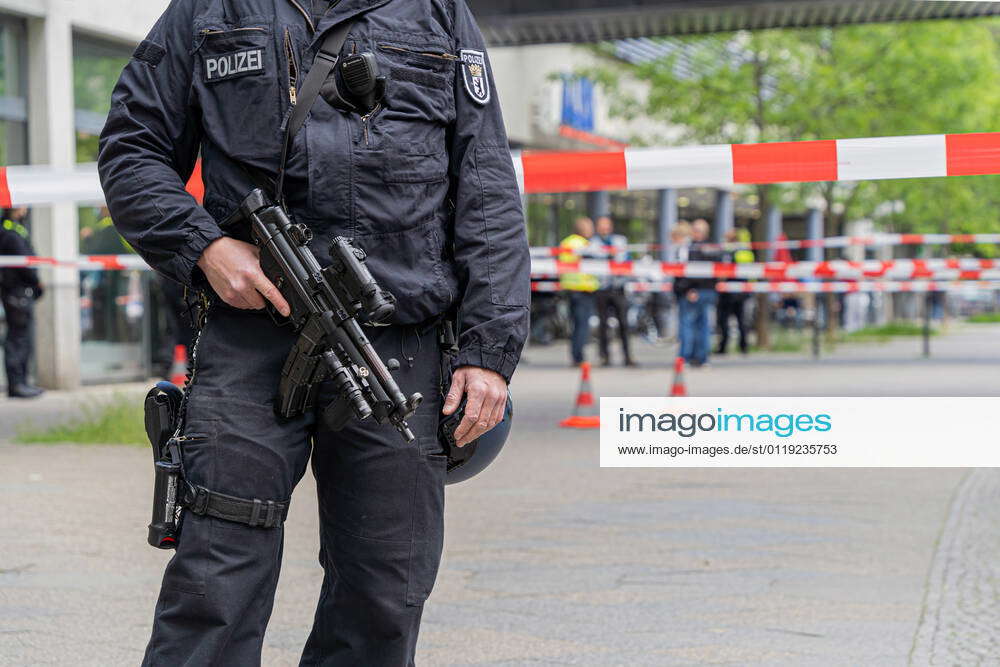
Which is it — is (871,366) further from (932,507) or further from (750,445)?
(750,445)

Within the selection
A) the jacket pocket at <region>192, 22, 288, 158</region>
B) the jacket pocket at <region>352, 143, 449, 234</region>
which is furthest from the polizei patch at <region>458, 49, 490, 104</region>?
the jacket pocket at <region>192, 22, 288, 158</region>

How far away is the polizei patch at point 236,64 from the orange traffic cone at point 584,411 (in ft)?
24.1

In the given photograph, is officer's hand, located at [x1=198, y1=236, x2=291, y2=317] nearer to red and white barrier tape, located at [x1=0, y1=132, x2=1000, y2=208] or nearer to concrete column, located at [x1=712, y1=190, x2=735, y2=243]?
red and white barrier tape, located at [x1=0, y1=132, x2=1000, y2=208]

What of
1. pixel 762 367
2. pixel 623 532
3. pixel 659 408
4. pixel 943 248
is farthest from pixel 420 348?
pixel 943 248

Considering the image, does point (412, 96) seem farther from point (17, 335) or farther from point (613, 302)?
point (613, 302)

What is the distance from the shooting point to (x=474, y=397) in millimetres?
2797

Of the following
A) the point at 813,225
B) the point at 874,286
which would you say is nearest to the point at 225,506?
the point at 874,286

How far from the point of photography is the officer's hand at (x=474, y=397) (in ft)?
9.19

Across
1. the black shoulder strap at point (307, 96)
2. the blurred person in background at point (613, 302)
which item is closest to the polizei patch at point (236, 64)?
the black shoulder strap at point (307, 96)

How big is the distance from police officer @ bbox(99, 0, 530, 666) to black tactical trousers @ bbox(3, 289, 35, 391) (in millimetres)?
9947

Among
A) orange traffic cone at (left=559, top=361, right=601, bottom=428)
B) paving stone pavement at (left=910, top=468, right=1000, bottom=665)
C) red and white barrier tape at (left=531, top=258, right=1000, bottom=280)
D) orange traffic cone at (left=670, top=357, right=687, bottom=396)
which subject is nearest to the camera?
paving stone pavement at (left=910, top=468, right=1000, bottom=665)

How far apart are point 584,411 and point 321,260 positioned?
7729 millimetres

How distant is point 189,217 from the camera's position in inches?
106

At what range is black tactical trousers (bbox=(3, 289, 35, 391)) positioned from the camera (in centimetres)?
1220
